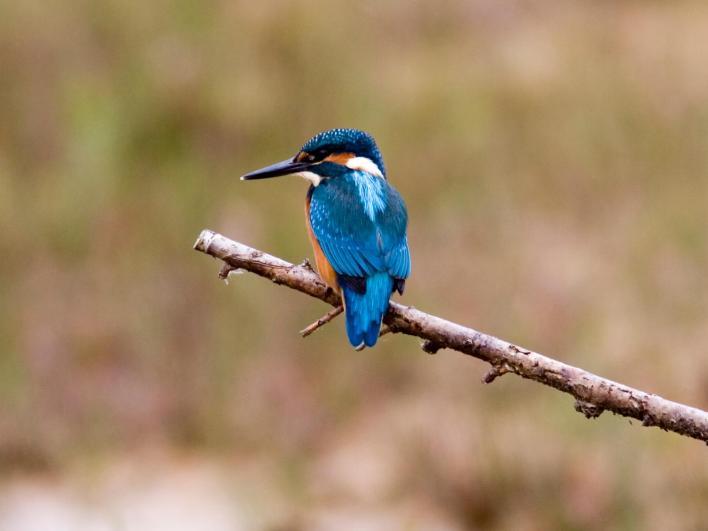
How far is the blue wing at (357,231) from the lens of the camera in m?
2.94

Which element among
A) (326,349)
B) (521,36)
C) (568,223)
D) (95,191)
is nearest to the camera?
(326,349)

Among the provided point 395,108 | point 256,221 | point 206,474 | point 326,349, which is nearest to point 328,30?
point 395,108

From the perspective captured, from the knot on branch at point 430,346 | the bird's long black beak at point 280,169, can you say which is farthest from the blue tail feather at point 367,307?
the bird's long black beak at point 280,169

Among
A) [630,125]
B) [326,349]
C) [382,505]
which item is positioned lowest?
[382,505]

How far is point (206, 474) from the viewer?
526 cm

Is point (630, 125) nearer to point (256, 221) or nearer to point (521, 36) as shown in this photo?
point (521, 36)

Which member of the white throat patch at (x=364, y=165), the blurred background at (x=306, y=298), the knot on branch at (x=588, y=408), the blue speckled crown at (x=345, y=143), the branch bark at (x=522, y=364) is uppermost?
the blue speckled crown at (x=345, y=143)

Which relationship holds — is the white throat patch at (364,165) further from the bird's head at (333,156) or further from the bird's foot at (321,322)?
the bird's foot at (321,322)

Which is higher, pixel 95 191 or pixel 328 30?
pixel 328 30

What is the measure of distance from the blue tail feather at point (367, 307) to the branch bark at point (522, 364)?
0.07 metres

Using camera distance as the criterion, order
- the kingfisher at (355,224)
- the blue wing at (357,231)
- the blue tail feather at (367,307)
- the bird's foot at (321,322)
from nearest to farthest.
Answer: the bird's foot at (321,322) → the blue tail feather at (367,307) → the kingfisher at (355,224) → the blue wing at (357,231)

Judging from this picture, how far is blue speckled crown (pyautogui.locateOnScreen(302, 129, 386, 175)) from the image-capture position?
3223 millimetres

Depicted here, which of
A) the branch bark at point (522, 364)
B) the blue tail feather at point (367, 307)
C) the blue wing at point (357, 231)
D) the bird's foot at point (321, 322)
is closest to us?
the branch bark at point (522, 364)

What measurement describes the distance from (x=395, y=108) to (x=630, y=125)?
4.64 ft
